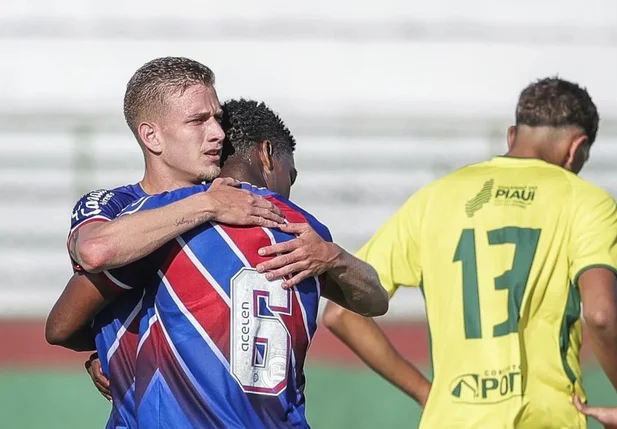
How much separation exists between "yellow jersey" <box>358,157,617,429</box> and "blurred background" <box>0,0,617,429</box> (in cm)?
732

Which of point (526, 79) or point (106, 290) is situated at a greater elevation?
point (106, 290)

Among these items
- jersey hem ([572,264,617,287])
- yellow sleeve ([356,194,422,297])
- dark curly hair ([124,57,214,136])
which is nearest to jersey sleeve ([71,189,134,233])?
dark curly hair ([124,57,214,136])

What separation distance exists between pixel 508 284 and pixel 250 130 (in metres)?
1.10

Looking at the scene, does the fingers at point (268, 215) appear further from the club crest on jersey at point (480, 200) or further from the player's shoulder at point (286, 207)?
the club crest on jersey at point (480, 200)

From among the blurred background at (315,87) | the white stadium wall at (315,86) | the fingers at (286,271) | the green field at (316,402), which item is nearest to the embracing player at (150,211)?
the fingers at (286,271)

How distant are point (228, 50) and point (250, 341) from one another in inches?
395

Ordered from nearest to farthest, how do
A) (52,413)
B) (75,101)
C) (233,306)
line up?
→ 1. (233,306)
2. (52,413)
3. (75,101)

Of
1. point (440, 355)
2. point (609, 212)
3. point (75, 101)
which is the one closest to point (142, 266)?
point (440, 355)

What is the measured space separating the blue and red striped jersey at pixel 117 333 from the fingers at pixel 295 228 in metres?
0.40

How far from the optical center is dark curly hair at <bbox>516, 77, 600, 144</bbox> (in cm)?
423

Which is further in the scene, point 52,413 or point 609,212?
point 52,413

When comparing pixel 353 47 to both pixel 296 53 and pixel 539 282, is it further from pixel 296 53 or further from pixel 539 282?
pixel 539 282

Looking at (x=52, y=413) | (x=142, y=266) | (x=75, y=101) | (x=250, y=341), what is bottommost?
(x=52, y=413)

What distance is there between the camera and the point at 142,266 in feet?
10.2
